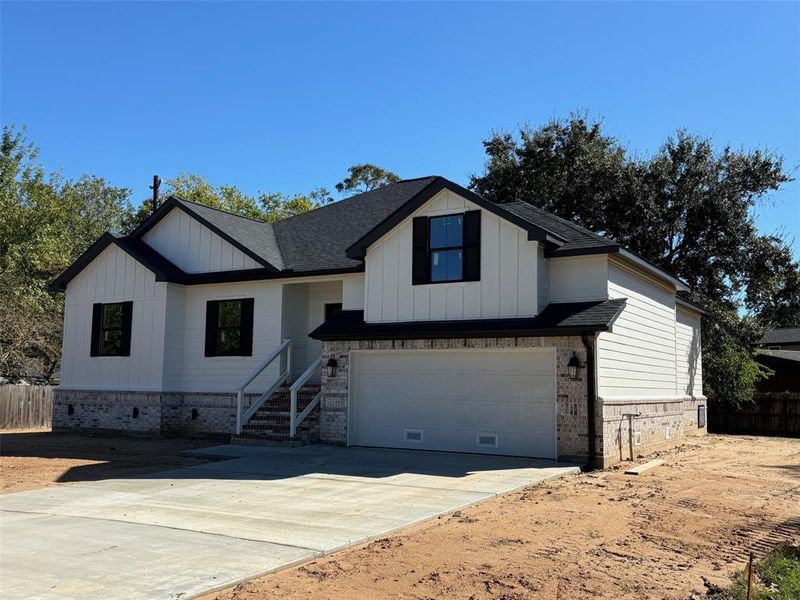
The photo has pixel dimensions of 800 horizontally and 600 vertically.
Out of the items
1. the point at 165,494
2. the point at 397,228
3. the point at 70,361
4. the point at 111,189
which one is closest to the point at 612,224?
the point at 397,228

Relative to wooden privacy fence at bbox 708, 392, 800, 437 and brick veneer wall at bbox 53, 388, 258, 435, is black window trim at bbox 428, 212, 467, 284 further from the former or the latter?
wooden privacy fence at bbox 708, 392, 800, 437

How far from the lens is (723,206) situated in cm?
2767

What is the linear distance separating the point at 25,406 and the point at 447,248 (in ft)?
54.9

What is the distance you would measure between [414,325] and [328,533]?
817 centimetres

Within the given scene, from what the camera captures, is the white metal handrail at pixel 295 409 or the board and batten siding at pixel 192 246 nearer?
the white metal handrail at pixel 295 409

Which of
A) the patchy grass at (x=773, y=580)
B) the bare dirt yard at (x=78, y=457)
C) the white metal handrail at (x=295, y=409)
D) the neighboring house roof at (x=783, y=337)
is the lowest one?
the bare dirt yard at (x=78, y=457)

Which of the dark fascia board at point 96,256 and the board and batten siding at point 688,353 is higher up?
the dark fascia board at point 96,256

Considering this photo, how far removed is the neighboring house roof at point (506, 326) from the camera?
537 inches

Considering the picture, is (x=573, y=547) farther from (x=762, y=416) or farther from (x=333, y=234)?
(x=762, y=416)

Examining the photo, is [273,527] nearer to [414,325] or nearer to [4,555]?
[4,555]

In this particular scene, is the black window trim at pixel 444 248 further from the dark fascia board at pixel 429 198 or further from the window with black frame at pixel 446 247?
the dark fascia board at pixel 429 198

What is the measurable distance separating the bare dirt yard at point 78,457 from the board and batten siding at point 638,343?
8764 mm

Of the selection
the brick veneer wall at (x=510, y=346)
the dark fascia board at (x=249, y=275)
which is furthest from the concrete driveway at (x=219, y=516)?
the dark fascia board at (x=249, y=275)

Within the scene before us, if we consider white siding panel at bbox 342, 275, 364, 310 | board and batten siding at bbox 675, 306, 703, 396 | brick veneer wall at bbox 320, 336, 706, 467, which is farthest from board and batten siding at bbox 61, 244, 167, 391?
board and batten siding at bbox 675, 306, 703, 396
